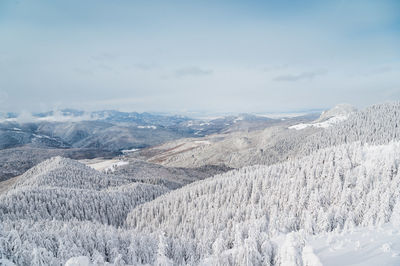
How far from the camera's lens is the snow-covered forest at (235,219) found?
31469 millimetres

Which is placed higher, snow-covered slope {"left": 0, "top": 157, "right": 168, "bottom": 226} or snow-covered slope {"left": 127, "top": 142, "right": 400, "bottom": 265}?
snow-covered slope {"left": 127, "top": 142, "right": 400, "bottom": 265}

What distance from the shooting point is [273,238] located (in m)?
38.8

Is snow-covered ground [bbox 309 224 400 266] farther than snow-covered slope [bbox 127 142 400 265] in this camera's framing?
No

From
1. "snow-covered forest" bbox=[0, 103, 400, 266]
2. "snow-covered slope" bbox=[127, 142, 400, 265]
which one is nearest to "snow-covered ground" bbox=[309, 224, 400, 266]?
"snow-covered forest" bbox=[0, 103, 400, 266]

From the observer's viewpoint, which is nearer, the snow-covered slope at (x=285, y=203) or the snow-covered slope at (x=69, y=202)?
the snow-covered slope at (x=285, y=203)

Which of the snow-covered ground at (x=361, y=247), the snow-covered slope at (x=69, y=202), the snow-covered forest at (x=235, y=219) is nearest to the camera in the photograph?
the snow-covered ground at (x=361, y=247)

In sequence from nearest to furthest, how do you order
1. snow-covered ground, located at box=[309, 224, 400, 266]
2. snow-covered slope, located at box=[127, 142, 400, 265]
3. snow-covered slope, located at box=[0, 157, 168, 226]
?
snow-covered ground, located at box=[309, 224, 400, 266], snow-covered slope, located at box=[127, 142, 400, 265], snow-covered slope, located at box=[0, 157, 168, 226]

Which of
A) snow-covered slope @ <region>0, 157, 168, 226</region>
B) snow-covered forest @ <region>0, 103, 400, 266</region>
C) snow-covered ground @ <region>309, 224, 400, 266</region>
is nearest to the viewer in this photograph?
snow-covered ground @ <region>309, 224, 400, 266</region>

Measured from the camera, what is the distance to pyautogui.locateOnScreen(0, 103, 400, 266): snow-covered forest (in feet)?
103

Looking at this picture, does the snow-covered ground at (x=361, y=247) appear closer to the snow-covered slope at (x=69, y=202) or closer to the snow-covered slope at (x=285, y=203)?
the snow-covered slope at (x=285, y=203)

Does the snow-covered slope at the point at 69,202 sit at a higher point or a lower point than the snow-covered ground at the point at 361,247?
lower

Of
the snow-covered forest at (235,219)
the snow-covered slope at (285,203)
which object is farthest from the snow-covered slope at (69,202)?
the snow-covered slope at (285,203)

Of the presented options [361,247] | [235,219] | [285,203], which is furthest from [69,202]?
[361,247]

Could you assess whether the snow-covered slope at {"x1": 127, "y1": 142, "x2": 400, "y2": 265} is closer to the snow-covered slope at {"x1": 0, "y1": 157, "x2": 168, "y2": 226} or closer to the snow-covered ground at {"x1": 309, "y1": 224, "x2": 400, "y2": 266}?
the snow-covered ground at {"x1": 309, "y1": 224, "x2": 400, "y2": 266}
